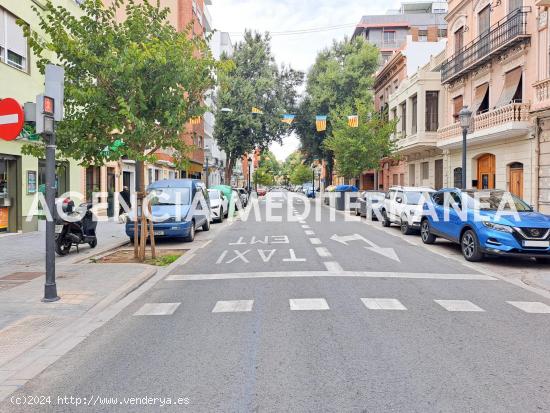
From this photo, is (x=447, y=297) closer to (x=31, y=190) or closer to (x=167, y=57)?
(x=167, y=57)

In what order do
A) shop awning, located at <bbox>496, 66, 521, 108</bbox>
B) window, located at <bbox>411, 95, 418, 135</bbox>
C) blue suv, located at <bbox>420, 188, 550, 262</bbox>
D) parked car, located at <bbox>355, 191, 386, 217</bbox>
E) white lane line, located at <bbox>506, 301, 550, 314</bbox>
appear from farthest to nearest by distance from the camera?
window, located at <bbox>411, 95, 418, 135</bbox>
parked car, located at <bbox>355, 191, 386, 217</bbox>
shop awning, located at <bbox>496, 66, 521, 108</bbox>
blue suv, located at <bbox>420, 188, 550, 262</bbox>
white lane line, located at <bbox>506, 301, 550, 314</bbox>

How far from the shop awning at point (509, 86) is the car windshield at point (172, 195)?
1455cm

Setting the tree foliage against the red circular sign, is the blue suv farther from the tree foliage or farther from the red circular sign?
the red circular sign

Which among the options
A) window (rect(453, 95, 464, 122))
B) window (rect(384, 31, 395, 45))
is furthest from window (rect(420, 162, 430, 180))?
window (rect(384, 31, 395, 45))

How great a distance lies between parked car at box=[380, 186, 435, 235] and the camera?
50.0ft

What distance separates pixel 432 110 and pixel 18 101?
2287 cm

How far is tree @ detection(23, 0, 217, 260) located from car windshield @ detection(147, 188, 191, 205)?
4471 millimetres

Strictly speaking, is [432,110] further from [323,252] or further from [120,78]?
[120,78]

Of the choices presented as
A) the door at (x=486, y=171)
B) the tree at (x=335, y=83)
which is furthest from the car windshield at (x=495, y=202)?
the tree at (x=335, y=83)

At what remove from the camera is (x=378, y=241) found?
13.8 metres

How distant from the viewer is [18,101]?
47.5 feet

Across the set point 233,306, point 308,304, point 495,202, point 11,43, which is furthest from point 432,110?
point 233,306

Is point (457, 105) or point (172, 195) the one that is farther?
point (457, 105)

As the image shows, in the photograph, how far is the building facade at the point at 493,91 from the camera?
61.1 feet
